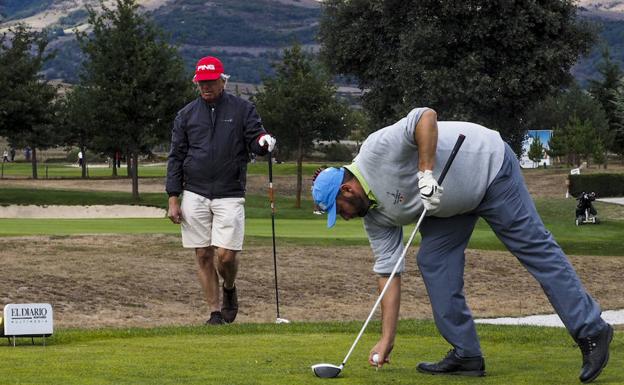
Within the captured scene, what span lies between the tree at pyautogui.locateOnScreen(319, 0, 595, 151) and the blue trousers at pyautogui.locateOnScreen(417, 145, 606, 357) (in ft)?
136

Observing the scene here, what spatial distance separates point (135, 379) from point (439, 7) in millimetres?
45019

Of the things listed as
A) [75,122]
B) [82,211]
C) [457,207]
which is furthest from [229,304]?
[75,122]

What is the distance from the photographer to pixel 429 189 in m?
7.61

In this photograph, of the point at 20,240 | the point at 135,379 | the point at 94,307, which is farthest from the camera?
the point at 20,240

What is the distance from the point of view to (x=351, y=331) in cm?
1119

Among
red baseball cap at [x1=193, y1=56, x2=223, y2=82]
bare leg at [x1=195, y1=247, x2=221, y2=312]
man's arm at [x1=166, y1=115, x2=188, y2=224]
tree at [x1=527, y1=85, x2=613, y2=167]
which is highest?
red baseball cap at [x1=193, y1=56, x2=223, y2=82]

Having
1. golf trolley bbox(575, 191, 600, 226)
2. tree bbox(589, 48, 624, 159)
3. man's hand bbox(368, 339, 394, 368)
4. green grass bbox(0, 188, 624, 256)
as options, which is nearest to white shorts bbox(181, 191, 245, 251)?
man's hand bbox(368, 339, 394, 368)

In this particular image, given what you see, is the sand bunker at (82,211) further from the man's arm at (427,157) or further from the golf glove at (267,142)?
the man's arm at (427,157)

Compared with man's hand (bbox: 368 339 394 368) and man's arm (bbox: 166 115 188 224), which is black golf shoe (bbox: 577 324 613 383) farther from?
man's arm (bbox: 166 115 188 224)

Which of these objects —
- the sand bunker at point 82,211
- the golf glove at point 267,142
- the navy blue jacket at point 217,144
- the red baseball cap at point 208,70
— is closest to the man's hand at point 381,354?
the golf glove at point 267,142

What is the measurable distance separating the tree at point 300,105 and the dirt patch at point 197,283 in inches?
944

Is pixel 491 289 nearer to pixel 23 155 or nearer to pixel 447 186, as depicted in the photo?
pixel 447 186

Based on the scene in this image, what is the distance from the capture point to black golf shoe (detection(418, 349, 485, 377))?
808cm

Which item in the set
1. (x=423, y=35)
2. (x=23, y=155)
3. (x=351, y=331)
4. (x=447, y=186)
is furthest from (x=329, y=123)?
(x=23, y=155)
